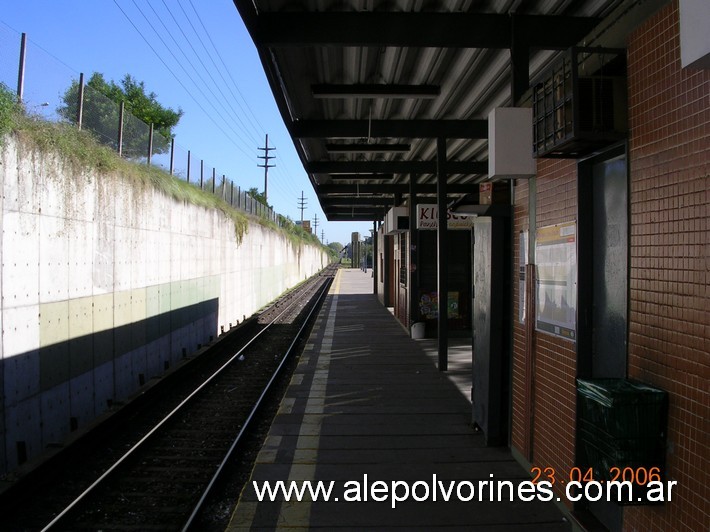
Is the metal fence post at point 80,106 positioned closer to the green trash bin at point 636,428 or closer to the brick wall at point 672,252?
the brick wall at point 672,252

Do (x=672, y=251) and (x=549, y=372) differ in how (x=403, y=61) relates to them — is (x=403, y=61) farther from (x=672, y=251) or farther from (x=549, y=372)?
(x=672, y=251)

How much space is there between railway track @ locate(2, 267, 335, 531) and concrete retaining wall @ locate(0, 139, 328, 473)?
0.53 metres

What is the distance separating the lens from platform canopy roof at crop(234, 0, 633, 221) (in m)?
5.62

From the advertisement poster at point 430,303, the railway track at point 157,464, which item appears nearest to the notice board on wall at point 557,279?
the railway track at point 157,464

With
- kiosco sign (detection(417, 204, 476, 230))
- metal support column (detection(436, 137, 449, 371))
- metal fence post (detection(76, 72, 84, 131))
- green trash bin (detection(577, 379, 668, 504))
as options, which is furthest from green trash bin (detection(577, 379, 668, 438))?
kiosco sign (detection(417, 204, 476, 230))

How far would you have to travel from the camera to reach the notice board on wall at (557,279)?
4.05 metres

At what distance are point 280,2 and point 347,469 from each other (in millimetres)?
4534

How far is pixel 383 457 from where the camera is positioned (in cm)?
539

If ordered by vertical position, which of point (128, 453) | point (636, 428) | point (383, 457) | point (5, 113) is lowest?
point (128, 453)

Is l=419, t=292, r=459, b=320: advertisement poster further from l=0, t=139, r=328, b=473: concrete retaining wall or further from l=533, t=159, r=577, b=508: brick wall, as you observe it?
l=533, t=159, r=577, b=508: brick wall

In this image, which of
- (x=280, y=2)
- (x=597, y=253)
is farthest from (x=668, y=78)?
(x=280, y=2)

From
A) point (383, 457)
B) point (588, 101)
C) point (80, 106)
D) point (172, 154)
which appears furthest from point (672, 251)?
point (172, 154)

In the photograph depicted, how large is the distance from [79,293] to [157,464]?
2652 mm

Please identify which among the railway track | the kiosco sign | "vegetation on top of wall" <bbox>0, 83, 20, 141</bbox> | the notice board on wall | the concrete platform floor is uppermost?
"vegetation on top of wall" <bbox>0, 83, 20, 141</bbox>
